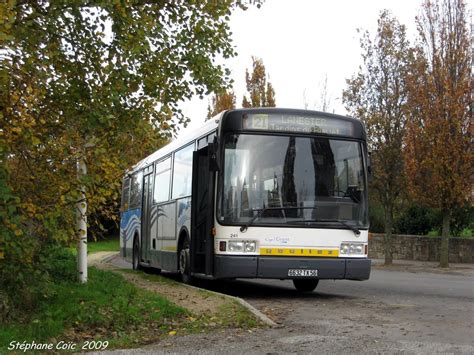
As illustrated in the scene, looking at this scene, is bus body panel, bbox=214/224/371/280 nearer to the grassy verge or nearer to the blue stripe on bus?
the grassy verge

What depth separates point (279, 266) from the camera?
431 inches

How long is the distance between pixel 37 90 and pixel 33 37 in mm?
896

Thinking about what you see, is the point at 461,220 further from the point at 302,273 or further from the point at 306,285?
the point at 302,273

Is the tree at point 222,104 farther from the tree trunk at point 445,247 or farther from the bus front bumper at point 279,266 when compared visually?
the bus front bumper at point 279,266

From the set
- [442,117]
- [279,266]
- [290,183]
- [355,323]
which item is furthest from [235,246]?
[442,117]

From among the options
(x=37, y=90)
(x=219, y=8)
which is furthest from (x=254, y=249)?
(x=37, y=90)

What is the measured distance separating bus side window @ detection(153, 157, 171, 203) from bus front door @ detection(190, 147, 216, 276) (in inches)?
113

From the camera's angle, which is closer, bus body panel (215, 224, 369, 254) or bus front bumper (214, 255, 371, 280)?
bus front bumper (214, 255, 371, 280)

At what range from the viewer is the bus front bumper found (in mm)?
10789

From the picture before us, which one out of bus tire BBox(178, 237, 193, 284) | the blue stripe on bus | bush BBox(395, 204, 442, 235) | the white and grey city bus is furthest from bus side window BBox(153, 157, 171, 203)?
bush BBox(395, 204, 442, 235)

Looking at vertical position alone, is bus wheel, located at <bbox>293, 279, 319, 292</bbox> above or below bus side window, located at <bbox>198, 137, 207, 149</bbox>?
below

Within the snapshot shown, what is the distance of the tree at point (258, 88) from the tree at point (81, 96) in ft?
83.5

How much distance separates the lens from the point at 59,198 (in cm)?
780

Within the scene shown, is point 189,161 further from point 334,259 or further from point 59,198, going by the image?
point 59,198
